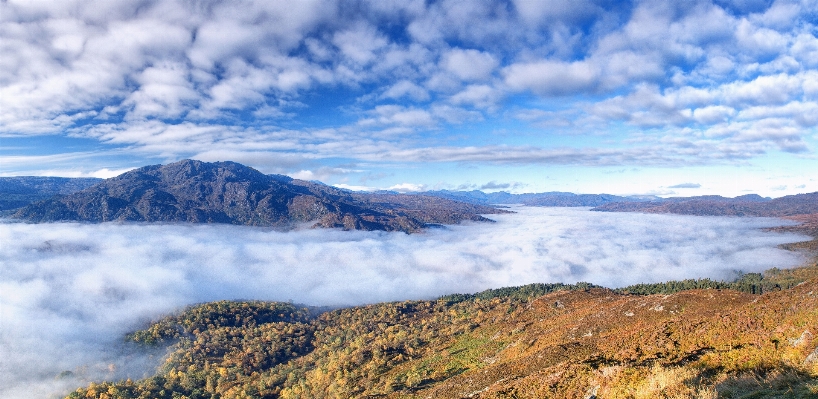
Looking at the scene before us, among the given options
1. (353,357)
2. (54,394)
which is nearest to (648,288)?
(353,357)

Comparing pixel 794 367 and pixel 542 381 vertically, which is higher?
pixel 794 367

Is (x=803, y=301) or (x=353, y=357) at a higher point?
(x=803, y=301)

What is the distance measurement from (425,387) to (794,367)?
4567 cm

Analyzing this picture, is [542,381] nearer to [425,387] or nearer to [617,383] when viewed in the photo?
[617,383]

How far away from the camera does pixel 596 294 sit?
11819 centimetres

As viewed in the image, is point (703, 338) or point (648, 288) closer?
point (703, 338)

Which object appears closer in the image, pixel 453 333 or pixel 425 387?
pixel 425 387

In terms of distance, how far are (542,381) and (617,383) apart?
8137 mm

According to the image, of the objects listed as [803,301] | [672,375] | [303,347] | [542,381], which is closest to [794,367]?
[672,375]

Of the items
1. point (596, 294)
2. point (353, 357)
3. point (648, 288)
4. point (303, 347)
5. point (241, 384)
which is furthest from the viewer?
point (303, 347)

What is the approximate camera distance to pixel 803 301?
39062 mm

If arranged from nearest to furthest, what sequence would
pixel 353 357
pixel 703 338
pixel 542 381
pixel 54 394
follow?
1. pixel 542 381
2. pixel 703 338
3. pixel 353 357
4. pixel 54 394

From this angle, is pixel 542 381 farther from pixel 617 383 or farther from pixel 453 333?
pixel 453 333

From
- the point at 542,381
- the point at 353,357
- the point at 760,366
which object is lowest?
the point at 353,357
